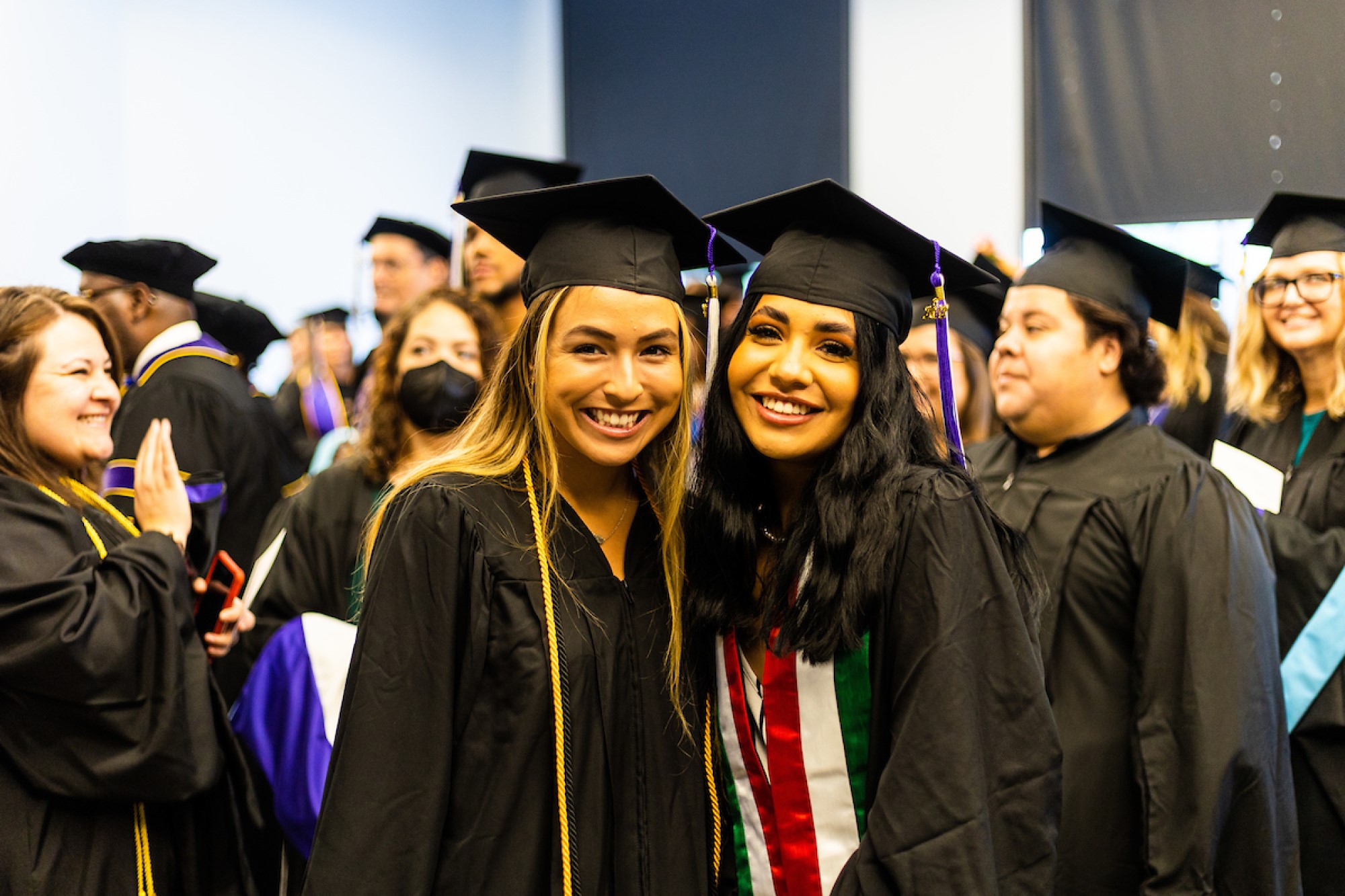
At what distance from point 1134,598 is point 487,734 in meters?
1.51

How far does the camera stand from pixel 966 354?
157 inches

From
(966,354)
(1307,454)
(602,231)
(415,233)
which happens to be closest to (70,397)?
(602,231)

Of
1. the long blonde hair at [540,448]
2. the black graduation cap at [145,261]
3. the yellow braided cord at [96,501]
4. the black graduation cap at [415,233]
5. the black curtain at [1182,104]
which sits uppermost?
the black curtain at [1182,104]

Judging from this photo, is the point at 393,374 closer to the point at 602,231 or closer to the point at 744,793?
the point at 602,231

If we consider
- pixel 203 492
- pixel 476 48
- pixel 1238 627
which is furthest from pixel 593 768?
pixel 476 48

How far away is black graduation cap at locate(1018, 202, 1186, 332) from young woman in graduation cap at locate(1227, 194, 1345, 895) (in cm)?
67

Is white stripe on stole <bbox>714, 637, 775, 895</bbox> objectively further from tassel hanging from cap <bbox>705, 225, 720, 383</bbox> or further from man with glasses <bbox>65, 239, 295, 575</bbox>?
man with glasses <bbox>65, 239, 295, 575</bbox>

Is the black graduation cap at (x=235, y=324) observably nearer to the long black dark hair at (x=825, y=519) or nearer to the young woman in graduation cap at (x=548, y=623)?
the young woman in graduation cap at (x=548, y=623)

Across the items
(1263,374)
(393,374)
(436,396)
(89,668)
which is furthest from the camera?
(1263,374)

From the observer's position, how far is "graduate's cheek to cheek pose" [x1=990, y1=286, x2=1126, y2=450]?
2730mm

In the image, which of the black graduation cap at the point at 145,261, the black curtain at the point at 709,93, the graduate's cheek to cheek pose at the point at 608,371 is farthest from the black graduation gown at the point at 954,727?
the black curtain at the point at 709,93

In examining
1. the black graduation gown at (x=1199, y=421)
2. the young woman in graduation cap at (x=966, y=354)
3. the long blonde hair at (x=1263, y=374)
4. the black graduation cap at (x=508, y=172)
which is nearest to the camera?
the long blonde hair at (x=1263, y=374)

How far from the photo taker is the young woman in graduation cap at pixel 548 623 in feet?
5.51

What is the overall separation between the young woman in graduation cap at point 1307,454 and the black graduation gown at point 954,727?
4.97ft
